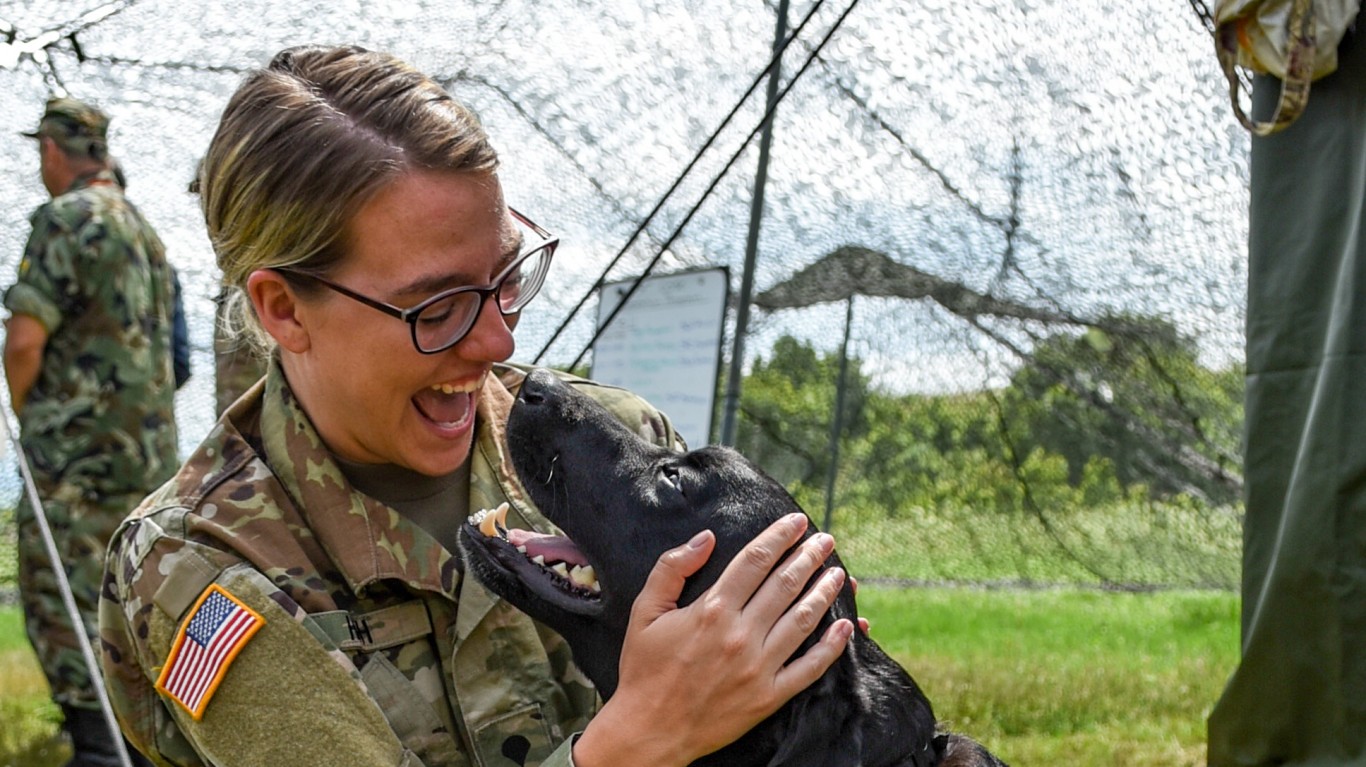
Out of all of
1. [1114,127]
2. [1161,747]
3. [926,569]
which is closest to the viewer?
[1161,747]

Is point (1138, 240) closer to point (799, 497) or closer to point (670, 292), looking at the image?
point (670, 292)

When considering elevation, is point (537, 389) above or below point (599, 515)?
above

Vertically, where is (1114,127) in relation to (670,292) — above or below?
above

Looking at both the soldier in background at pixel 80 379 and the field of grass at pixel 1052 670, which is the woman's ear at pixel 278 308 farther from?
the soldier in background at pixel 80 379

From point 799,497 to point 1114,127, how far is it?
9.15ft

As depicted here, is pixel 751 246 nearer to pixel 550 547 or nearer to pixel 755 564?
pixel 550 547

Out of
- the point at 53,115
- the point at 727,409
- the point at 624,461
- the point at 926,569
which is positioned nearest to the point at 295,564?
the point at 624,461

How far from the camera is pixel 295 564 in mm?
2012

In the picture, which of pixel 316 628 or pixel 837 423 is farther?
pixel 837 423

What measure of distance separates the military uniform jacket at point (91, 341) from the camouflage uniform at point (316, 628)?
2475 mm

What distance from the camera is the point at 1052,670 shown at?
5527 mm

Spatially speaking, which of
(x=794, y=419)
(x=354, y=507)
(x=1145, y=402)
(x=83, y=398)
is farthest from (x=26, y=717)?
(x=1145, y=402)

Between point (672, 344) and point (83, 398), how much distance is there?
81.3 inches

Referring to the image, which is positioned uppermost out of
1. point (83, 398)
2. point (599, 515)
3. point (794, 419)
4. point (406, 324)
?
point (406, 324)
